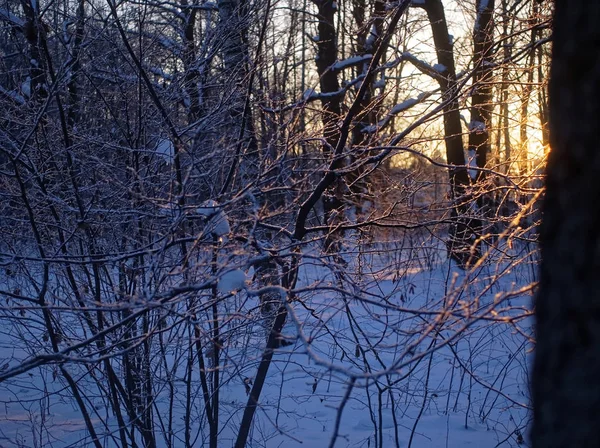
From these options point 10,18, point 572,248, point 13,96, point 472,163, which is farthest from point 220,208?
point 472,163

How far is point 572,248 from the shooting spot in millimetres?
1413

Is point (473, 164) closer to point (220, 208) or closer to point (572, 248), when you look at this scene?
point (220, 208)

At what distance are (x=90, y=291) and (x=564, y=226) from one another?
3.18 metres

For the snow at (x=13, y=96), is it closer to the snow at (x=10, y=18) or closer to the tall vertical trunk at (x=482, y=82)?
the snow at (x=10, y=18)

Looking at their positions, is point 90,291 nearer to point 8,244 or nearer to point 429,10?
point 8,244

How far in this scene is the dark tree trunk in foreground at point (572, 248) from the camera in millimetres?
1382

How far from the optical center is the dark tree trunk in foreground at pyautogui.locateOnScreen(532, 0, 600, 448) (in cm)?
138

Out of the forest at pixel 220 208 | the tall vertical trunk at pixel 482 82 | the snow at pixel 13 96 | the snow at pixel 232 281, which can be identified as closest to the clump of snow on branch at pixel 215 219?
the forest at pixel 220 208

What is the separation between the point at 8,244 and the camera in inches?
153

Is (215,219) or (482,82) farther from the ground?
(482,82)

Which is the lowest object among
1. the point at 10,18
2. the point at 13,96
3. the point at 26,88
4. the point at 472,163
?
the point at 472,163

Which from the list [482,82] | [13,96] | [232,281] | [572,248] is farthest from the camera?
[13,96]

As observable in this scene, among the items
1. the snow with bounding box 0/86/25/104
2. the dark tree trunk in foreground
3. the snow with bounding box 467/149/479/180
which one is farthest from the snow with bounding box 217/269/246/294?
the snow with bounding box 0/86/25/104

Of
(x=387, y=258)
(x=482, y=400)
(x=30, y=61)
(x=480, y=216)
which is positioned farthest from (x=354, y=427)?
(x=30, y=61)
